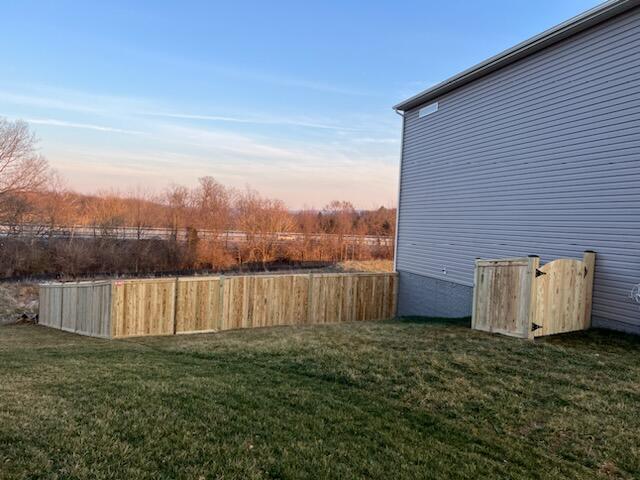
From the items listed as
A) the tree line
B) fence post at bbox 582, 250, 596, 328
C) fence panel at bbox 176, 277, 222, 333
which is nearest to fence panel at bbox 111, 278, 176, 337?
fence panel at bbox 176, 277, 222, 333

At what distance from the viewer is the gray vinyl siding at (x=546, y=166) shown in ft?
26.0

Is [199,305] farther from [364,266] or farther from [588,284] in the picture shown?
[364,266]

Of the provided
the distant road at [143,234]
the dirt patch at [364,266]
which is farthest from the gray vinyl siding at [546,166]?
the distant road at [143,234]

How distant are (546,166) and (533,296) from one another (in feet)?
11.7

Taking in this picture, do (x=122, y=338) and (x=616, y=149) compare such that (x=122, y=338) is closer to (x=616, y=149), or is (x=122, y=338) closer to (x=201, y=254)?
(x=616, y=149)

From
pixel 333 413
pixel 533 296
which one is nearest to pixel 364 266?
pixel 533 296

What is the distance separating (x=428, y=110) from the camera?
1382 cm

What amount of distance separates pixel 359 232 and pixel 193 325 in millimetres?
29543

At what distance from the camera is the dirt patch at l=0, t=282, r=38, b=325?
17344 mm

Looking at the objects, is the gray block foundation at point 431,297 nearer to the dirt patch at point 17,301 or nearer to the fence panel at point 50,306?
the fence panel at point 50,306

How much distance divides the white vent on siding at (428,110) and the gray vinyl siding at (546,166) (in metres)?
0.17

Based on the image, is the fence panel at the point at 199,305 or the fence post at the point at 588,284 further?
the fence panel at the point at 199,305

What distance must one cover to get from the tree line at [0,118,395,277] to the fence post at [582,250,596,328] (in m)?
27.1

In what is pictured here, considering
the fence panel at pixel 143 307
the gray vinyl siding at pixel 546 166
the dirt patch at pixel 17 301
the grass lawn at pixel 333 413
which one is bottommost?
the dirt patch at pixel 17 301
